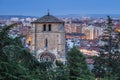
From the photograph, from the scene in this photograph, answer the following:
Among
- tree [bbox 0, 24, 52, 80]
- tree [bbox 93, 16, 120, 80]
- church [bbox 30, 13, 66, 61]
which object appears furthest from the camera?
church [bbox 30, 13, 66, 61]

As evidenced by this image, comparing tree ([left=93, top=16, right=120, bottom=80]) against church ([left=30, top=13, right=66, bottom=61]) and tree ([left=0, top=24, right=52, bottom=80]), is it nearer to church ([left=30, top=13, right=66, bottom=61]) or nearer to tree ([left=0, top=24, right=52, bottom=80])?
church ([left=30, top=13, right=66, bottom=61])

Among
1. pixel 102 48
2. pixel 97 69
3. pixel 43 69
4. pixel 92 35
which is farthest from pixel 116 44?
pixel 92 35

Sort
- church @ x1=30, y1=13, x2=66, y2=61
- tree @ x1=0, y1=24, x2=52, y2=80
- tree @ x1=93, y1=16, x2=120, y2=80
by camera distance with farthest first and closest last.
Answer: church @ x1=30, y1=13, x2=66, y2=61, tree @ x1=93, y1=16, x2=120, y2=80, tree @ x1=0, y1=24, x2=52, y2=80

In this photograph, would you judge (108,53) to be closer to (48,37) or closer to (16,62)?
(48,37)

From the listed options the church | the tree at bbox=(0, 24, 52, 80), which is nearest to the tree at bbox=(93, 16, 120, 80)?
the church

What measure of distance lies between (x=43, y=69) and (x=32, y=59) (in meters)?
0.31

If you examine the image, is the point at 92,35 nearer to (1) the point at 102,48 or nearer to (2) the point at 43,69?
(1) the point at 102,48

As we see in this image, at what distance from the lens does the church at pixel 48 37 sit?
30688mm

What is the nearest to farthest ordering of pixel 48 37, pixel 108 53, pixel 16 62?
pixel 16 62 < pixel 108 53 < pixel 48 37

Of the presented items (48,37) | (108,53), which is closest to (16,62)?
(108,53)

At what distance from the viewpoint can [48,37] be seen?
3169 cm

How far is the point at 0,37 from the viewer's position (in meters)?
5.70

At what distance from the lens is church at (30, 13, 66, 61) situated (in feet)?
101

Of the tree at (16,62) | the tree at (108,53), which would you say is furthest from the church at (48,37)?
the tree at (16,62)
